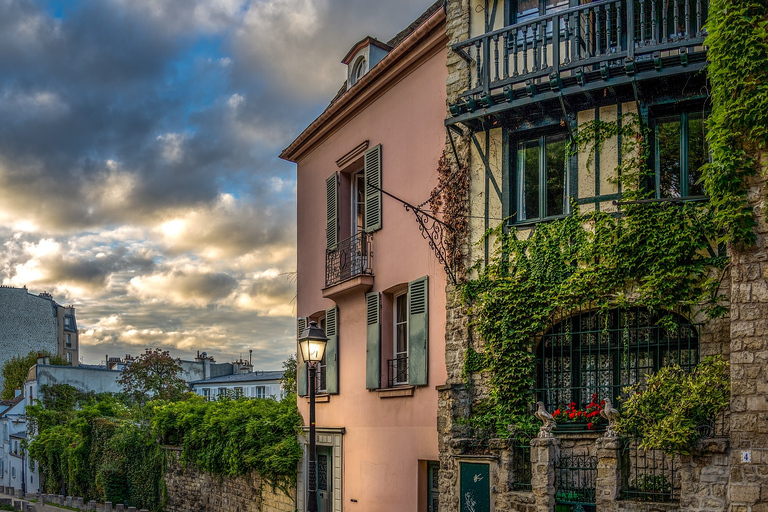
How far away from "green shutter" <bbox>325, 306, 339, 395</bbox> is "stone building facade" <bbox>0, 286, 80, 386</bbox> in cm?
5906

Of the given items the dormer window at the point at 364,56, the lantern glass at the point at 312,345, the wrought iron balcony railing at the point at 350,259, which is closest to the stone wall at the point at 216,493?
the wrought iron balcony railing at the point at 350,259

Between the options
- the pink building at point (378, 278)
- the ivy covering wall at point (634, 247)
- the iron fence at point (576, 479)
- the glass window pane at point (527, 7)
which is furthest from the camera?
the pink building at point (378, 278)

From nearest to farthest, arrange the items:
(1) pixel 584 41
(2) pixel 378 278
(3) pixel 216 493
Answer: (1) pixel 584 41, (2) pixel 378 278, (3) pixel 216 493

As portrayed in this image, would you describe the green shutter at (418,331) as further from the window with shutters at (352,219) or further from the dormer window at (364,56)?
the dormer window at (364,56)

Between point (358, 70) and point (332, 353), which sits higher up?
point (358, 70)

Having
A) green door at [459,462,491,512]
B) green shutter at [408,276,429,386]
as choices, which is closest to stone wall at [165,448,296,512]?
green shutter at [408,276,429,386]

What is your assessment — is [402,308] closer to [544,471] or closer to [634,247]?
[544,471]

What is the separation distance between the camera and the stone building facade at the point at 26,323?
69.9 meters

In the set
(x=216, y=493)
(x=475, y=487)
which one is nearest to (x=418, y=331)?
(x=475, y=487)

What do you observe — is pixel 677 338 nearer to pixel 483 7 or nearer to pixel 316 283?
pixel 483 7

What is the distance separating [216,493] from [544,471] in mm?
13710

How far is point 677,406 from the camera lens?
973 centimetres

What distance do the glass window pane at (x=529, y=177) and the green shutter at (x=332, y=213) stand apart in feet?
19.6

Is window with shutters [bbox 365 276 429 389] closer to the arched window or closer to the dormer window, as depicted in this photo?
the arched window
